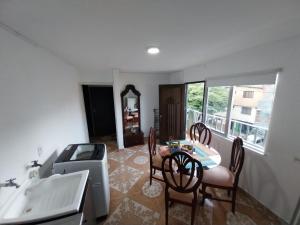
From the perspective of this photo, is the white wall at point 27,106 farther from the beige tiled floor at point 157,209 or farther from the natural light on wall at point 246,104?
the natural light on wall at point 246,104

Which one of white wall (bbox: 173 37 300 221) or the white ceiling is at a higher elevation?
the white ceiling

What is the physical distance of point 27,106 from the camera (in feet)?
4.36

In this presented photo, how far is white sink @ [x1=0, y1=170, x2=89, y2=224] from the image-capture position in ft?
2.94

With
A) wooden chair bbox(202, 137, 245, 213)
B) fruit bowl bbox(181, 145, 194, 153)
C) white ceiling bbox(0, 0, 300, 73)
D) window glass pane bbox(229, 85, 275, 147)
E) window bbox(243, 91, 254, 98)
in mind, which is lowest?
wooden chair bbox(202, 137, 245, 213)

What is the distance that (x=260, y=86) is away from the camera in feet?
6.22

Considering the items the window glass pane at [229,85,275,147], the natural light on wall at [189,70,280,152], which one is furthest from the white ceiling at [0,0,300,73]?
the window glass pane at [229,85,275,147]

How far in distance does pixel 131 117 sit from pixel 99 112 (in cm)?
133

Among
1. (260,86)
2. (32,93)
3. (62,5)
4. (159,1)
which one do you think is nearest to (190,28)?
(159,1)

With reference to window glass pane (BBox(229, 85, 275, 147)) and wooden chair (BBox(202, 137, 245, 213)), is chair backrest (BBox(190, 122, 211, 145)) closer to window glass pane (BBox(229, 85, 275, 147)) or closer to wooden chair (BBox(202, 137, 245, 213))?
window glass pane (BBox(229, 85, 275, 147))

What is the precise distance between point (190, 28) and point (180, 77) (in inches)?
105

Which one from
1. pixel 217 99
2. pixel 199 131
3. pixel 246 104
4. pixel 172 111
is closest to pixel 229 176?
pixel 199 131

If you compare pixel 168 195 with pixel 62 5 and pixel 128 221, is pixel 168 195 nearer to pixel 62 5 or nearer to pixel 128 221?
pixel 128 221

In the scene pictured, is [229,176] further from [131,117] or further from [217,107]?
[131,117]

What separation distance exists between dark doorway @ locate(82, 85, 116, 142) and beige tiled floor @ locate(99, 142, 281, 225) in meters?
2.42
